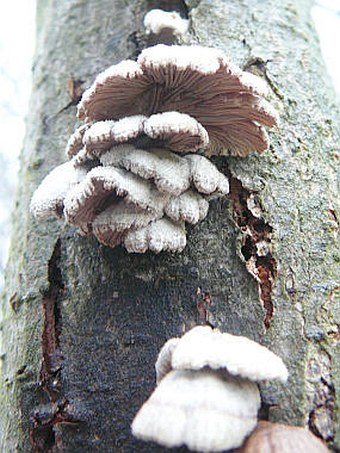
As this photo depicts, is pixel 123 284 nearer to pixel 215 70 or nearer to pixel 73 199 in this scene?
pixel 73 199

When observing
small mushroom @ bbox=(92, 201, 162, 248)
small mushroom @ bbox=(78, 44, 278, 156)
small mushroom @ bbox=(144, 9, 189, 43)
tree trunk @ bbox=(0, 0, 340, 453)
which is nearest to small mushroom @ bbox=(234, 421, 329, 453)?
tree trunk @ bbox=(0, 0, 340, 453)

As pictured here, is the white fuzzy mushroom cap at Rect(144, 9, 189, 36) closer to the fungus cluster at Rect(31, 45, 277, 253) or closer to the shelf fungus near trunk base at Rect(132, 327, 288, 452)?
the fungus cluster at Rect(31, 45, 277, 253)

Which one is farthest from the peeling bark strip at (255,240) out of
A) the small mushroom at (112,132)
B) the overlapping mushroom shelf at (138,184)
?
the small mushroom at (112,132)

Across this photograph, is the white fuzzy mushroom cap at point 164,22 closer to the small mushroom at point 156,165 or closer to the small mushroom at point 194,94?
the small mushroom at point 194,94

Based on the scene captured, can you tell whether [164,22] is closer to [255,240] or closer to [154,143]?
[154,143]

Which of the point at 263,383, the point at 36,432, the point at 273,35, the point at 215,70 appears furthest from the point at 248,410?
the point at 273,35

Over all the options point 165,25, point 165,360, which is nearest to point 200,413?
point 165,360
